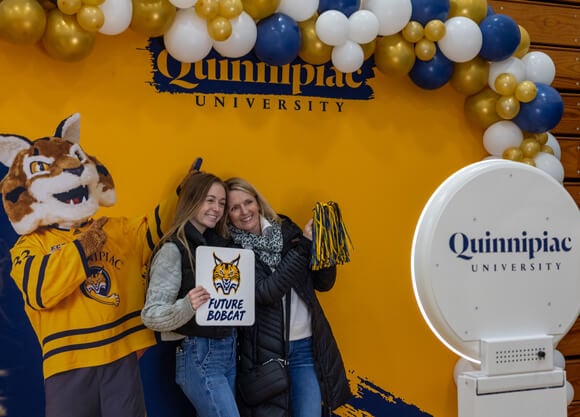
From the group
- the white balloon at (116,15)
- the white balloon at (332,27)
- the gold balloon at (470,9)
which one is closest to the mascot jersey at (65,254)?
the white balloon at (116,15)

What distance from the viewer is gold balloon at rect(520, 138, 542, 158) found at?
3.82 meters

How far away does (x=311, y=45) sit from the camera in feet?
11.3

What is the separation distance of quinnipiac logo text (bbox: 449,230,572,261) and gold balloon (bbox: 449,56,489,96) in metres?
1.80

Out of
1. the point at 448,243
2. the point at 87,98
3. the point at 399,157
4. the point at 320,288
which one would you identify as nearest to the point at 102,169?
the point at 87,98

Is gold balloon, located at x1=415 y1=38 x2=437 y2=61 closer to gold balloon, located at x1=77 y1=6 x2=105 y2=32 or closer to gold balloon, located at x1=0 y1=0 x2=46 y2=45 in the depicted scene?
gold balloon, located at x1=77 y1=6 x2=105 y2=32

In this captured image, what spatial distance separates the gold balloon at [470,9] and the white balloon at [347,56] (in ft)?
1.79

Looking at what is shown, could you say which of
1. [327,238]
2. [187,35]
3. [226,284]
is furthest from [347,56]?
[226,284]

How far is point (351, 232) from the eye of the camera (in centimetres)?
378

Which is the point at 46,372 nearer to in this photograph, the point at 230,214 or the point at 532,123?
the point at 230,214

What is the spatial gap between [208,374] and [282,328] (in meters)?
0.38

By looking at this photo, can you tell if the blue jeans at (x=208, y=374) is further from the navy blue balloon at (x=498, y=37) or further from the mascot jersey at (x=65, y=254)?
the navy blue balloon at (x=498, y=37)

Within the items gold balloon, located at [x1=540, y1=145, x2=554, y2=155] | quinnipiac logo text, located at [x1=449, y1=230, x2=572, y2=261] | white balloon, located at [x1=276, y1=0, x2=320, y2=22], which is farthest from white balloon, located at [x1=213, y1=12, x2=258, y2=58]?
quinnipiac logo text, located at [x1=449, y1=230, x2=572, y2=261]

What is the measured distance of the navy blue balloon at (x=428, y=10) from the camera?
3.56 meters

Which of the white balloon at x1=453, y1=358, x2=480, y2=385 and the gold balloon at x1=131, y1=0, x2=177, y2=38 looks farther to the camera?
the white balloon at x1=453, y1=358, x2=480, y2=385
